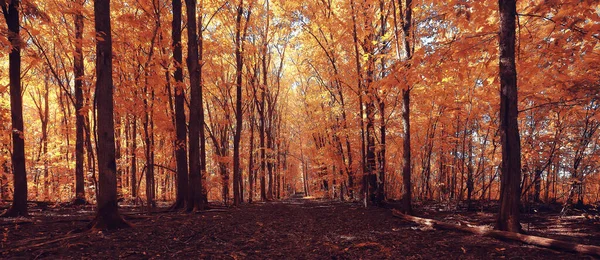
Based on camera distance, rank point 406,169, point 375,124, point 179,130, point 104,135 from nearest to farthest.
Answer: point 104,135
point 406,169
point 179,130
point 375,124

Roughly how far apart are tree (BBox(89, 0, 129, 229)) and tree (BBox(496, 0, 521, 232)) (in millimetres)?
7723

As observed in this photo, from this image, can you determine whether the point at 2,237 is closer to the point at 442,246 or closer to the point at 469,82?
the point at 442,246

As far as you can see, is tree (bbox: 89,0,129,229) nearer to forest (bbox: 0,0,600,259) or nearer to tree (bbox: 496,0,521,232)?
forest (bbox: 0,0,600,259)

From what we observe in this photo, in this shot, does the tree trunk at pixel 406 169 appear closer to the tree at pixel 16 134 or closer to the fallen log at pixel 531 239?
the fallen log at pixel 531 239

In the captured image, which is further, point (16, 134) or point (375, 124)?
point (375, 124)

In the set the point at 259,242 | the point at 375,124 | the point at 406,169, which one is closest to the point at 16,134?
the point at 259,242

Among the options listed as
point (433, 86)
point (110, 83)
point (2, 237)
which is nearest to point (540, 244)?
point (433, 86)

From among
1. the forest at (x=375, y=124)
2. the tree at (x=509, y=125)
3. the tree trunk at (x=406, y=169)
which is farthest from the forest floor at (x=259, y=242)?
the tree trunk at (x=406, y=169)

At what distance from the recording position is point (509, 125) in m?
5.66

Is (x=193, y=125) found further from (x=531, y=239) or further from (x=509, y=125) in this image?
(x=531, y=239)

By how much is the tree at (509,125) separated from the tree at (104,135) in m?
7.72

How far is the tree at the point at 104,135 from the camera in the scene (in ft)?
21.2

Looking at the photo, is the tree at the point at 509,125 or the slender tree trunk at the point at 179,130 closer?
the tree at the point at 509,125

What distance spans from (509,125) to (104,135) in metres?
8.00
